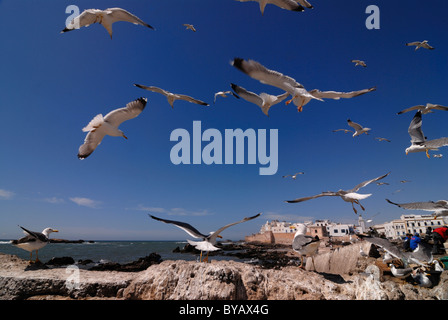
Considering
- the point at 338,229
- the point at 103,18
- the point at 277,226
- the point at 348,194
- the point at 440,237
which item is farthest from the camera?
the point at 277,226

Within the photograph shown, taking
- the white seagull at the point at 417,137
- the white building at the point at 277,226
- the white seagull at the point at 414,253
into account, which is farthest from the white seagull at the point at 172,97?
the white building at the point at 277,226

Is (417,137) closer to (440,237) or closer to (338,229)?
(440,237)

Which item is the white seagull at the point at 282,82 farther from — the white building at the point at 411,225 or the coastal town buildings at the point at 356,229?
the white building at the point at 411,225

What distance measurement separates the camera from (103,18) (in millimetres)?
5172

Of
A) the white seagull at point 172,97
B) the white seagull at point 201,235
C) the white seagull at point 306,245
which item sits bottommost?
the white seagull at point 306,245

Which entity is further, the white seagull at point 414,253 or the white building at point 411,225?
the white building at point 411,225

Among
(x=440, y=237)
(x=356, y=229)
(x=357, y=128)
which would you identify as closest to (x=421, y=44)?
A: (x=357, y=128)

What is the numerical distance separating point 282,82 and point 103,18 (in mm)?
4748

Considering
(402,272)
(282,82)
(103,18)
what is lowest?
(402,272)

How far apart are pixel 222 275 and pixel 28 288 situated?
350 cm

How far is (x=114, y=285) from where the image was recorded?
3559 millimetres

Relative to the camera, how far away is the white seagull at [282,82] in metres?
4.39

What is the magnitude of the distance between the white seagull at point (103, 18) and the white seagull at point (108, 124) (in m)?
1.98
